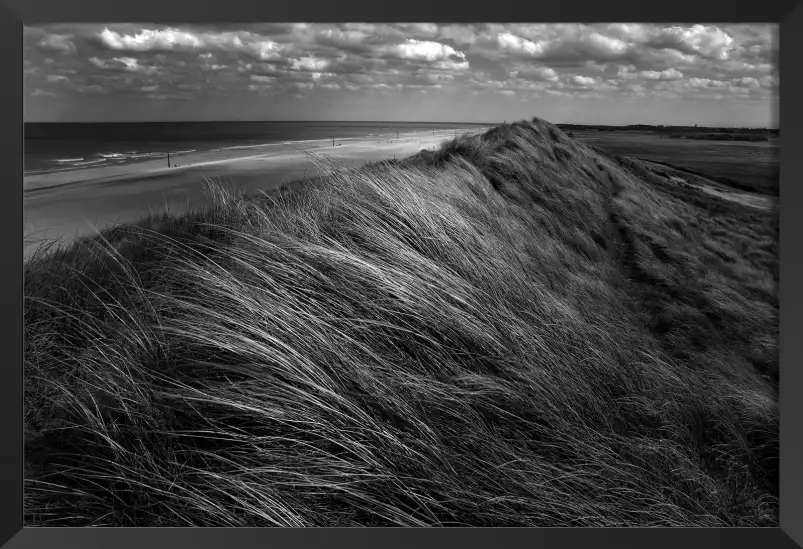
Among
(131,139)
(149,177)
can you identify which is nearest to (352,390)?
(149,177)

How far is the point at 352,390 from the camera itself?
235 centimetres

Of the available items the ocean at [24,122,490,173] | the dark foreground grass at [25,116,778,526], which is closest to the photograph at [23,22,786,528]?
the dark foreground grass at [25,116,778,526]

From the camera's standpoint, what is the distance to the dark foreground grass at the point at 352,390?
2.18 metres

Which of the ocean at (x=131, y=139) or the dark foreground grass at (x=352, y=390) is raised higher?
the ocean at (x=131, y=139)

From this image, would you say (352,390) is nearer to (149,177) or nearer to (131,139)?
(149,177)

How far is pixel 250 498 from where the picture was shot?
85.4 inches

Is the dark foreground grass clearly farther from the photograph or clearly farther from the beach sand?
the beach sand

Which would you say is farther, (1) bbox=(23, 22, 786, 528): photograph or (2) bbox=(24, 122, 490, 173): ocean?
(2) bbox=(24, 122, 490, 173): ocean

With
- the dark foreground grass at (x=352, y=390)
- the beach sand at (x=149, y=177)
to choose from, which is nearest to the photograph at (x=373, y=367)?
the dark foreground grass at (x=352, y=390)

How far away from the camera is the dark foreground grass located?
218 cm

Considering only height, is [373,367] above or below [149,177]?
below

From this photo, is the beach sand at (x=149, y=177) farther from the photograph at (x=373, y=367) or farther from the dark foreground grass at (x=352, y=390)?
the dark foreground grass at (x=352, y=390)
